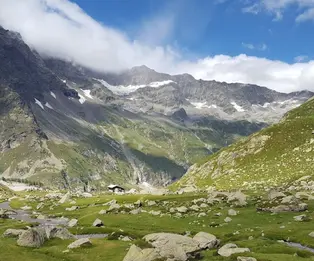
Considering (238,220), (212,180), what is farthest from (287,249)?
(212,180)

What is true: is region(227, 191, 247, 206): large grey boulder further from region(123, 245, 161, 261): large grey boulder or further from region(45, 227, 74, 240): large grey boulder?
region(123, 245, 161, 261): large grey boulder

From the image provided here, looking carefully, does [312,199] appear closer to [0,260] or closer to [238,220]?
[238,220]

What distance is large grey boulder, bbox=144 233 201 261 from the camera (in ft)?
168

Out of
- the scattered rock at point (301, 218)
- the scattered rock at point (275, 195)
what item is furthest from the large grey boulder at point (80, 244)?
the scattered rock at point (275, 195)

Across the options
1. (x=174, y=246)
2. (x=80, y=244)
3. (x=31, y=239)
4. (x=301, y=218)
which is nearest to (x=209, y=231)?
(x=301, y=218)

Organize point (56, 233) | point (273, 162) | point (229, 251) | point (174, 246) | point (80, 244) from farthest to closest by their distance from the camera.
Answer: point (273, 162) → point (56, 233) → point (80, 244) → point (229, 251) → point (174, 246)

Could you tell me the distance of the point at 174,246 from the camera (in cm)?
5294

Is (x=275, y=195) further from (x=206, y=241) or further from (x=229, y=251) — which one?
(x=229, y=251)

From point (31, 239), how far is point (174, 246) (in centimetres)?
2619

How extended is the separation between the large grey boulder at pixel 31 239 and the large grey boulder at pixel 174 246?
60.5 ft

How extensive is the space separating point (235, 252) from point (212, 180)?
14101cm

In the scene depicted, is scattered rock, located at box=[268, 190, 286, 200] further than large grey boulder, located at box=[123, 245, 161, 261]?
Yes

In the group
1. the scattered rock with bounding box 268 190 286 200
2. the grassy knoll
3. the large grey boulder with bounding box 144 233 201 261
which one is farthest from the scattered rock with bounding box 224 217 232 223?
the large grey boulder with bounding box 144 233 201 261

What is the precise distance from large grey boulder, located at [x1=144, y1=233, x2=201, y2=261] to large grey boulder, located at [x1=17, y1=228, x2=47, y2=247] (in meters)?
18.4
